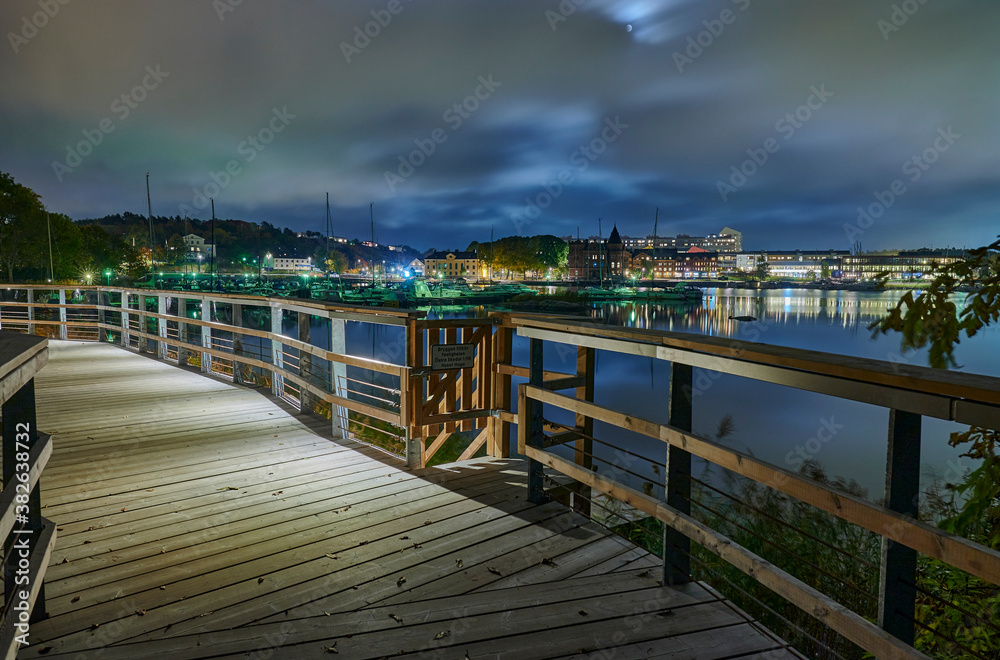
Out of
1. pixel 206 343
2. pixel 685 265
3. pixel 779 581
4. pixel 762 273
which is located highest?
pixel 685 265

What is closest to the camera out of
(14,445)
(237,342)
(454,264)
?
(14,445)


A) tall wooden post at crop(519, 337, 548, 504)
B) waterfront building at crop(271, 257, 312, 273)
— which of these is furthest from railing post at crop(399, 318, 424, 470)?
waterfront building at crop(271, 257, 312, 273)

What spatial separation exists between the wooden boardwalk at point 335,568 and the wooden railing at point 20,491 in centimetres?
40

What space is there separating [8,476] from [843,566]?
6.40m

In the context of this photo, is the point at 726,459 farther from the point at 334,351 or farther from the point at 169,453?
the point at 169,453

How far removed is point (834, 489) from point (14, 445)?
115 inches

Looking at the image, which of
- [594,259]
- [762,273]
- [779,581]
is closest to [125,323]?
[779,581]

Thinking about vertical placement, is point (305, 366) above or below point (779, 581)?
above

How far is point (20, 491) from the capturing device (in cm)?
188

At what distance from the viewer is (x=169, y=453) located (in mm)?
5086

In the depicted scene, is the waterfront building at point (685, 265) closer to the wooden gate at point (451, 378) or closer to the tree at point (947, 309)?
the wooden gate at point (451, 378)

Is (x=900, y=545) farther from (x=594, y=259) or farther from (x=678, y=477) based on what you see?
(x=594, y=259)

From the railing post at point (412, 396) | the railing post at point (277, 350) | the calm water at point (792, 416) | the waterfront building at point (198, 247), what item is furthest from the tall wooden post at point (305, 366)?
the waterfront building at point (198, 247)

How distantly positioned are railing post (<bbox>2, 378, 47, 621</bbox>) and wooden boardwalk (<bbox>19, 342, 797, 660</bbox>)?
1.42 ft
